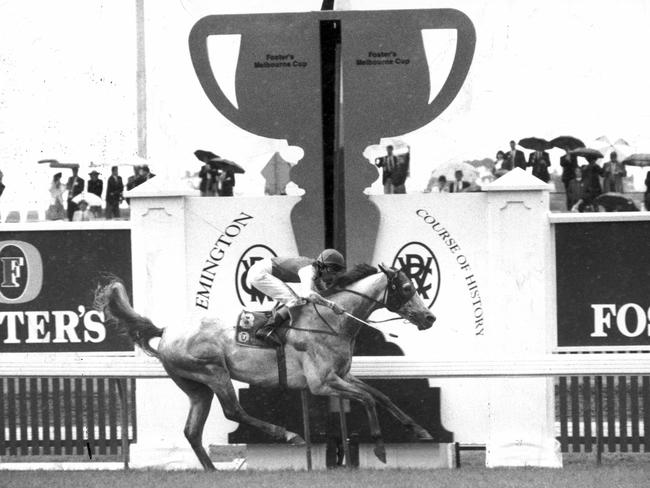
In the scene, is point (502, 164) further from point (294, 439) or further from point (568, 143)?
point (294, 439)

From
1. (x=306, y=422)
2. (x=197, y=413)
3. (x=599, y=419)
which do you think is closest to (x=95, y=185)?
(x=197, y=413)

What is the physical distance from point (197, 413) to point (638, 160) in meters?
16.6

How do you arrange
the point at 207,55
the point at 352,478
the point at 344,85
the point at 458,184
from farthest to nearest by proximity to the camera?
the point at 458,184, the point at 207,55, the point at 344,85, the point at 352,478

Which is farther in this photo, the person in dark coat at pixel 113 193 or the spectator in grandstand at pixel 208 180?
the spectator in grandstand at pixel 208 180

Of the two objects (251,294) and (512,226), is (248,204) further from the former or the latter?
(512,226)

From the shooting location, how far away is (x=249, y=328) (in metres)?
9.06

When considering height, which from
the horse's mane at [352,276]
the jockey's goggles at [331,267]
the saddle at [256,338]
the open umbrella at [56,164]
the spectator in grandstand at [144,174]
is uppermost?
the open umbrella at [56,164]

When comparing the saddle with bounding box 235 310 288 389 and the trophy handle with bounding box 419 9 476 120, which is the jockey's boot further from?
the trophy handle with bounding box 419 9 476 120

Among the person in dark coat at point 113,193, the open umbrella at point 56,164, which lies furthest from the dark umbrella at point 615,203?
the open umbrella at point 56,164

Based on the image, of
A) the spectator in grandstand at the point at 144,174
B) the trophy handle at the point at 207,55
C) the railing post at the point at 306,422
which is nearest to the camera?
the railing post at the point at 306,422

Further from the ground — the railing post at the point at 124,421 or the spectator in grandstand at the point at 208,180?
the spectator in grandstand at the point at 208,180

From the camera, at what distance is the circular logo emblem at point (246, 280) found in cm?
1006

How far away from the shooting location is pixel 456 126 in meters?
32.4

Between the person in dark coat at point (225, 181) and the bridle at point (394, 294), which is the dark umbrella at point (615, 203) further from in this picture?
the bridle at point (394, 294)
